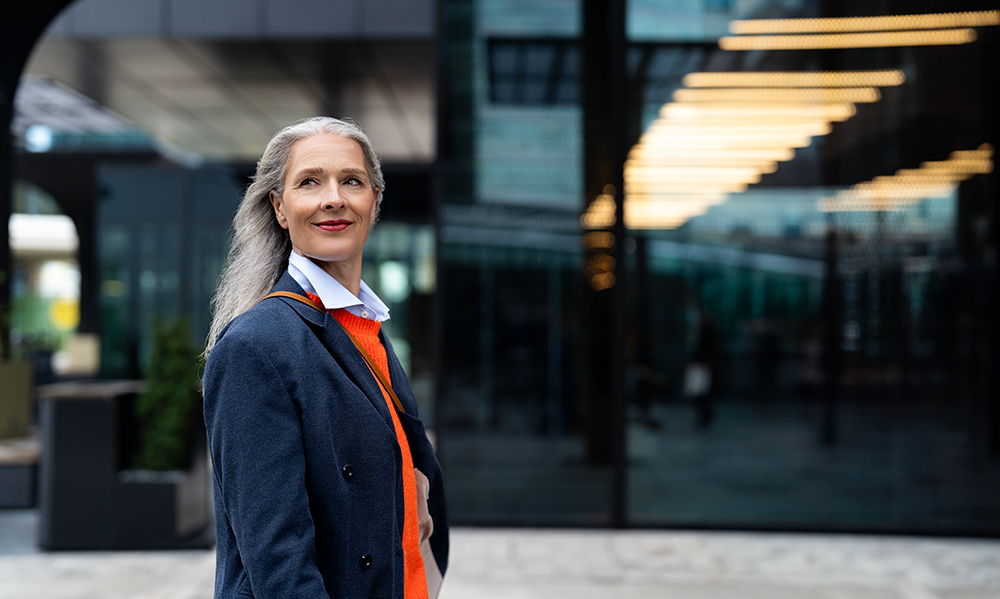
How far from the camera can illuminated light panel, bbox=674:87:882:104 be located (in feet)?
18.9

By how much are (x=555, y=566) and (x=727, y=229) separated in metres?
2.93

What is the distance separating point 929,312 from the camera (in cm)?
575

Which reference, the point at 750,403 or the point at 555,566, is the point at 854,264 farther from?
the point at 555,566

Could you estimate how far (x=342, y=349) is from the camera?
1496mm

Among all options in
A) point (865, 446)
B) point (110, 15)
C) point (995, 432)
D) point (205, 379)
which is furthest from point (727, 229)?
point (110, 15)

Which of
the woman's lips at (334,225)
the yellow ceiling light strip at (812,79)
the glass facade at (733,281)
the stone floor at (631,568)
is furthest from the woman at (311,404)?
the yellow ceiling light strip at (812,79)

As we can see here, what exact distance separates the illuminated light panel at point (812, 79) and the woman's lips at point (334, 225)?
196 inches

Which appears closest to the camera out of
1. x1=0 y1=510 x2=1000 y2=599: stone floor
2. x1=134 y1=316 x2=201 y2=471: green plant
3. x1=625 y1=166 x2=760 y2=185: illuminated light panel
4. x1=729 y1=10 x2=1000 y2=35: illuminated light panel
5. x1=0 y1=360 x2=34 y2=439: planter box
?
x1=0 y1=510 x2=1000 y2=599: stone floor

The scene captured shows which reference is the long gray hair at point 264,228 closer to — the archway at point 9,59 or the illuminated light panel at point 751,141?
the archway at point 9,59

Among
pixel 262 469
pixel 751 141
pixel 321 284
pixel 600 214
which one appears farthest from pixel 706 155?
pixel 262 469

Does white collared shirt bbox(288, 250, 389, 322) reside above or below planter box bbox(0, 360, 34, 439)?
above

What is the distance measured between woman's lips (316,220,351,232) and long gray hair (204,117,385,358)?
0.14 m

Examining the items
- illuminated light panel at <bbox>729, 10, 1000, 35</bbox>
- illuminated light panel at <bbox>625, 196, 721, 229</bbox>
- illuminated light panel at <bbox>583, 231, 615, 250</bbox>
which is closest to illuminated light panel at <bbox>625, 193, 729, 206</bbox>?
illuminated light panel at <bbox>625, 196, 721, 229</bbox>

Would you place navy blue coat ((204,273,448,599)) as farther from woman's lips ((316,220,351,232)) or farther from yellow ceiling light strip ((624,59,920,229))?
yellow ceiling light strip ((624,59,920,229))
